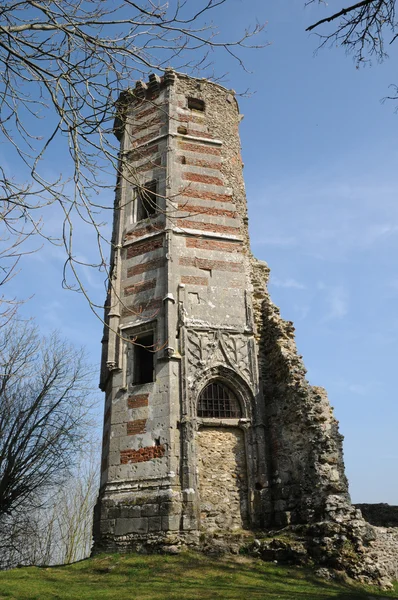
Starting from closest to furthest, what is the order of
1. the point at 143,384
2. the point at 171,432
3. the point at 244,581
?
the point at 244,581, the point at 171,432, the point at 143,384

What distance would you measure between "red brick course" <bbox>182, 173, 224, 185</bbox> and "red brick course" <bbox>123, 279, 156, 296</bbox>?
354 cm

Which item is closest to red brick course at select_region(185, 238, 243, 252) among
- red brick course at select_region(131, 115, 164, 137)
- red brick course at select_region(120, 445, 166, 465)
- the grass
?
red brick course at select_region(131, 115, 164, 137)

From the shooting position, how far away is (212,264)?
14.9m

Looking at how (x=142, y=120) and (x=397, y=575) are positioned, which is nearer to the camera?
(x=397, y=575)

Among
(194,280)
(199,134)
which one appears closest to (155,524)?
(194,280)

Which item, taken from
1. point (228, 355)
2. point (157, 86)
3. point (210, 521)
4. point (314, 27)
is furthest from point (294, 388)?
point (157, 86)

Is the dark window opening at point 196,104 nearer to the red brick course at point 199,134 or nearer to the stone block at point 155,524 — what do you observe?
the red brick course at point 199,134

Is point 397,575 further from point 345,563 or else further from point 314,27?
point 314,27

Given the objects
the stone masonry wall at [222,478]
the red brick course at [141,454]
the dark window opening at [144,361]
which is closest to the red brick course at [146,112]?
the dark window opening at [144,361]

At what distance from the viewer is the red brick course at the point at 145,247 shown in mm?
14938

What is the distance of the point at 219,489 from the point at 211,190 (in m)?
8.47

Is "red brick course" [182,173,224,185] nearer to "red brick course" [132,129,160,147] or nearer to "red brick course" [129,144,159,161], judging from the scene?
"red brick course" [129,144,159,161]

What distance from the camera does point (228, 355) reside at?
1380 cm

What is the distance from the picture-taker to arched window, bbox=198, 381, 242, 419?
13.2m
